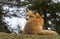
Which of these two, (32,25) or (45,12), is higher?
(45,12)

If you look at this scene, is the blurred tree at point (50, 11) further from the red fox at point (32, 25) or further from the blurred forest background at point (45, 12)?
the red fox at point (32, 25)

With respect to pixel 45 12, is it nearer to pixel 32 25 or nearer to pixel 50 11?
pixel 50 11

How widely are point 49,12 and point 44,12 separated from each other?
0.23 metres

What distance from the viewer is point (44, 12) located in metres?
10.6

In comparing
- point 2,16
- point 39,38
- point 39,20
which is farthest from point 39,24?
point 2,16

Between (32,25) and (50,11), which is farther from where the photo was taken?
(50,11)

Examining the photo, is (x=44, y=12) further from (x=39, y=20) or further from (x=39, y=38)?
(x=39, y=38)

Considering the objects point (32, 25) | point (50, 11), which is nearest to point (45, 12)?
point (50, 11)

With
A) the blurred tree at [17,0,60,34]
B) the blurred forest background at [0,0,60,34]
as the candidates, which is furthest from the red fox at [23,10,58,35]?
the blurred tree at [17,0,60,34]

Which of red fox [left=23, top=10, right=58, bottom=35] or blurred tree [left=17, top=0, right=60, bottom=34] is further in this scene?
blurred tree [left=17, top=0, right=60, bottom=34]

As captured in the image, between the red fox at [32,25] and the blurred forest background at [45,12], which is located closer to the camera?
the red fox at [32,25]

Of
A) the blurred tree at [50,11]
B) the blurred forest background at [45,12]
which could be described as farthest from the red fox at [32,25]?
the blurred tree at [50,11]

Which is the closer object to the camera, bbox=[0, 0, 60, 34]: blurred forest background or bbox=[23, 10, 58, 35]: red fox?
bbox=[23, 10, 58, 35]: red fox

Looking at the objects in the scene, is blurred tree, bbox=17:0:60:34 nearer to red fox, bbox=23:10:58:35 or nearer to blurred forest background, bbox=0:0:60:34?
blurred forest background, bbox=0:0:60:34
